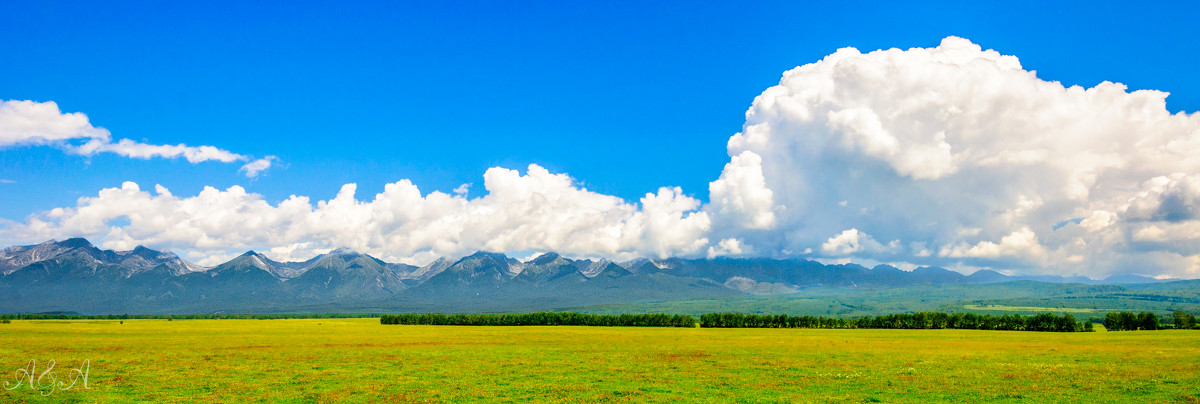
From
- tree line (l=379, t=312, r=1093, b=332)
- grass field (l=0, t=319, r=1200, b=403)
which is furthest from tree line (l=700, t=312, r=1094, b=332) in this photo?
grass field (l=0, t=319, r=1200, b=403)

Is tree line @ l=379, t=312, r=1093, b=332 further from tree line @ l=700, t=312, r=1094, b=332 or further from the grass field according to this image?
the grass field

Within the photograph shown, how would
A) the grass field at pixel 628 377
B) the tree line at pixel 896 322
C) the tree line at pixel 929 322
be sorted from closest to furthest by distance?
the grass field at pixel 628 377 < the tree line at pixel 929 322 < the tree line at pixel 896 322

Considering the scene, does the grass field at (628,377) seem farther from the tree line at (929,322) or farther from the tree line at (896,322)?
the tree line at (896,322)

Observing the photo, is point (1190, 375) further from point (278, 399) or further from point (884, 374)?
point (278, 399)

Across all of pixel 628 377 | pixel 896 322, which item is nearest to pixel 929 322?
pixel 896 322

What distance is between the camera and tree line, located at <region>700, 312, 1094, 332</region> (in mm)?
148875

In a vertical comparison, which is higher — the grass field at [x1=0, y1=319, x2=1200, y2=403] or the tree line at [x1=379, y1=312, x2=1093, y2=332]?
the grass field at [x1=0, y1=319, x2=1200, y2=403]

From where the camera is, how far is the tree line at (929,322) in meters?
149

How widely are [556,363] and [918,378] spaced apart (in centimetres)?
2984

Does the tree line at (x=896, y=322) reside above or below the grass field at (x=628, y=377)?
below

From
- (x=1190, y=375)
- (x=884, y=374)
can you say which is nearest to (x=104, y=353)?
(x=884, y=374)

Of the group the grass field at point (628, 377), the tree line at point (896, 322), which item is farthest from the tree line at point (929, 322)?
the grass field at point (628, 377)

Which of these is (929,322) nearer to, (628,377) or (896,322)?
(896,322)

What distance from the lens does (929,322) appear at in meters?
166
